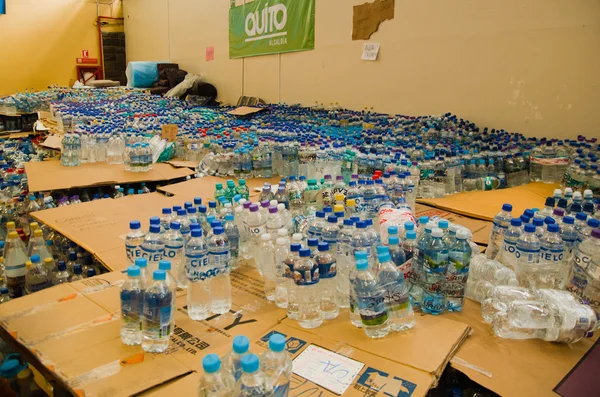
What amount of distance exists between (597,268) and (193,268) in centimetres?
157

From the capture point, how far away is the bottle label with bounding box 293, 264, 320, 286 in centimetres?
156

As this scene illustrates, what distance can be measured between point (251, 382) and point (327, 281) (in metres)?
0.68

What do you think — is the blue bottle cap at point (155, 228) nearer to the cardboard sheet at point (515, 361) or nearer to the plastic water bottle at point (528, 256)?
the cardboard sheet at point (515, 361)

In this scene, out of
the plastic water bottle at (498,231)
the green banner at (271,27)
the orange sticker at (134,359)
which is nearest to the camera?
the orange sticker at (134,359)

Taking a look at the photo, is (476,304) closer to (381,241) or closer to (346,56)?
(381,241)

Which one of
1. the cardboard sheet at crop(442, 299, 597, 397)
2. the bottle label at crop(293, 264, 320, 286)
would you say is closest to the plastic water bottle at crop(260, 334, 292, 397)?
the bottle label at crop(293, 264, 320, 286)

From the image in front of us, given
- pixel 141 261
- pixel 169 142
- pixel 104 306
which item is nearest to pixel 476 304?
pixel 141 261

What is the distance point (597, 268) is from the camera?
1.73m

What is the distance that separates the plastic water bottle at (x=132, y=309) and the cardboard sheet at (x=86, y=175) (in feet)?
7.10

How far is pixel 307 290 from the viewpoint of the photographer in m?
1.62

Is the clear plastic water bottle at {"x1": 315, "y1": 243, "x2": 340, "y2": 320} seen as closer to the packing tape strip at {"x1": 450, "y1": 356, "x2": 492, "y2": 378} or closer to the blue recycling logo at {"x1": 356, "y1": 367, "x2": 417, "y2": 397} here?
the blue recycling logo at {"x1": 356, "y1": 367, "x2": 417, "y2": 397}

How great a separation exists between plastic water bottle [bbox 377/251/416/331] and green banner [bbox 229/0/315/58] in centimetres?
586

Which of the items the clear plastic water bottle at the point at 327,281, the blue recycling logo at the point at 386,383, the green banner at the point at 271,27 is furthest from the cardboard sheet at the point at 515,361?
the green banner at the point at 271,27

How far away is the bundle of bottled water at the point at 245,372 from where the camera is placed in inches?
39.3
